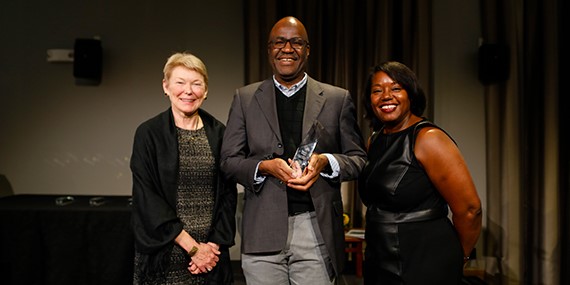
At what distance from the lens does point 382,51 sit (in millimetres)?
4629

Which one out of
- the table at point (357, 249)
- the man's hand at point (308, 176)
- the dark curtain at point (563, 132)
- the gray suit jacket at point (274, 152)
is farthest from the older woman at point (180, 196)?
the dark curtain at point (563, 132)

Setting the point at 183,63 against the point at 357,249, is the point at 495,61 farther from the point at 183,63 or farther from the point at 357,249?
the point at 183,63

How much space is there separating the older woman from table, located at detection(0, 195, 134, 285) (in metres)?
1.21

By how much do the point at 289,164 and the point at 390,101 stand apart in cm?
52

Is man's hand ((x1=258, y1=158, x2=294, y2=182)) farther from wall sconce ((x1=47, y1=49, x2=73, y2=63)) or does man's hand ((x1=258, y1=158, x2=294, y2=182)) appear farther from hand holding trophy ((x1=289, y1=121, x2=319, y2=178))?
wall sconce ((x1=47, y1=49, x2=73, y2=63))

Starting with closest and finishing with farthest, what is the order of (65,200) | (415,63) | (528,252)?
(65,200), (528,252), (415,63)

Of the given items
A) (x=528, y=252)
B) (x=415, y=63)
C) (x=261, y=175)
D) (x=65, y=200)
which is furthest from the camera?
(x=415, y=63)

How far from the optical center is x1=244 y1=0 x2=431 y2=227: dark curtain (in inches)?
182

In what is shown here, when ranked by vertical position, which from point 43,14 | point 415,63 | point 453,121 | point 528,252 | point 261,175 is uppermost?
point 43,14

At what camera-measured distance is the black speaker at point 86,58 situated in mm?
4621

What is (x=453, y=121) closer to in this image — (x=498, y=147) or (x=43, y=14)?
(x=498, y=147)

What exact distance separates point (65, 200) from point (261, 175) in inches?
86.6

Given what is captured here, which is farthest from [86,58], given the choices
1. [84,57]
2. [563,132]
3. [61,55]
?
[563,132]

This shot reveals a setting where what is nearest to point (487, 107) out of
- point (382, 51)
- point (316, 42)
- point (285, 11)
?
point (382, 51)
